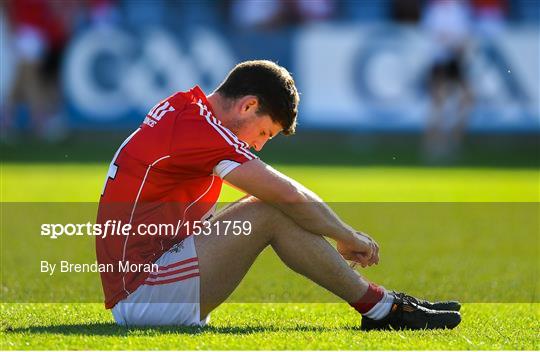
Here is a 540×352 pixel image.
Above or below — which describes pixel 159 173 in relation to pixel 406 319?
above

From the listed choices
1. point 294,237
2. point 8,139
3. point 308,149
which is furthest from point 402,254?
point 8,139

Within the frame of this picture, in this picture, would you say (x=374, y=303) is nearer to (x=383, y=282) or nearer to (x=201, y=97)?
(x=201, y=97)

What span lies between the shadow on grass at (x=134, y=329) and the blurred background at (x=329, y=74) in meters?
13.4

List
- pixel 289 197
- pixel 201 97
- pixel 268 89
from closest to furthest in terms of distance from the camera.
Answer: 1. pixel 289 197
2. pixel 268 89
3. pixel 201 97

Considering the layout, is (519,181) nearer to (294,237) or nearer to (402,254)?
(402,254)

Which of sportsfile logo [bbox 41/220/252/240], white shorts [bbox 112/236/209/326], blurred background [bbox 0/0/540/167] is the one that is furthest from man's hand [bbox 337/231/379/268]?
blurred background [bbox 0/0/540/167]

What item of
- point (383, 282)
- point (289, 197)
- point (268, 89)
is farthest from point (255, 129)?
point (383, 282)

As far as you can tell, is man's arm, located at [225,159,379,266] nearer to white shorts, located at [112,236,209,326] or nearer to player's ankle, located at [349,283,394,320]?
player's ankle, located at [349,283,394,320]

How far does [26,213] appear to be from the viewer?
11.8 meters

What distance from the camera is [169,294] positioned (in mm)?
5637

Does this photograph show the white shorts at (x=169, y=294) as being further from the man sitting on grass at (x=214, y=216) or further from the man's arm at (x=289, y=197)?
the man's arm at (x=289, y=197)

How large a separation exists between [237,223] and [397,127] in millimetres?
14396

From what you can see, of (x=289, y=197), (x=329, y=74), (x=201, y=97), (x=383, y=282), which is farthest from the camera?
(x=329, y=74)

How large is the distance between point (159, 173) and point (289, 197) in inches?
25.7
